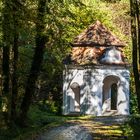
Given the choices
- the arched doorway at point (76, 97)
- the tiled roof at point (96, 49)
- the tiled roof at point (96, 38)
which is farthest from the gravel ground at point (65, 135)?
the arched doorway at point (76, 97)

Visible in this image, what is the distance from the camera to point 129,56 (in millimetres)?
43844

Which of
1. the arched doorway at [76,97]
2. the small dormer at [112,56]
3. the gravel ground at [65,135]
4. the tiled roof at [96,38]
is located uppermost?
the tiled roof at [96,38]

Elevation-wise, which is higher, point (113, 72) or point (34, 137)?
point (113, 72)

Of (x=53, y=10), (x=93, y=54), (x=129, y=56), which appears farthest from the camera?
(x=129, y=56)

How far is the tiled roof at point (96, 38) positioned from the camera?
38031mm

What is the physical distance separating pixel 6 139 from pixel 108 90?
956 inches

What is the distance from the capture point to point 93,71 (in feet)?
122

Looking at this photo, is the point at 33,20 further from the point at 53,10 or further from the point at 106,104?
the point at 106,104

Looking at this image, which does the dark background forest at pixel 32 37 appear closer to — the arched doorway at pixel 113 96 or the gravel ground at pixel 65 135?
the gravel ground at pixel 65 135

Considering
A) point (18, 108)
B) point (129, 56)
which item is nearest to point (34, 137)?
point (18, 108)

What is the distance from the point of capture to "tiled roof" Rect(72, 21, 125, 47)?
3803cm

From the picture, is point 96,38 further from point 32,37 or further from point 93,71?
point 32,37

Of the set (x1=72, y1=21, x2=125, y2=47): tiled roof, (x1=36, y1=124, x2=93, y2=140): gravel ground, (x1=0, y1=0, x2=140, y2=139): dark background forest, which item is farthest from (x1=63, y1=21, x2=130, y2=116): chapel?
(x1=36, y1=124, x2=93, y2=140): gravel ground

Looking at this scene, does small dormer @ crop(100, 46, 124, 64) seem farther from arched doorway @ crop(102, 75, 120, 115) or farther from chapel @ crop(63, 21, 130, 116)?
arched doorway @ crop(102, 75, 120, 115)
